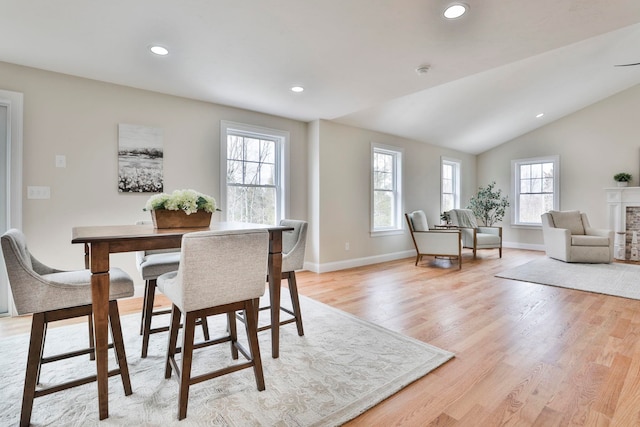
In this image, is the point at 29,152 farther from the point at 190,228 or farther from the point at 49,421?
the point at 49,421

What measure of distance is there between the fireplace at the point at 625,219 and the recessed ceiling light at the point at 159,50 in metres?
7.59

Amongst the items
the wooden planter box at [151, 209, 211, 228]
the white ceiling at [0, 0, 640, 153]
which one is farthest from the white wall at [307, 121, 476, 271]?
the wooden planter box at [151, 209, 211, 228]

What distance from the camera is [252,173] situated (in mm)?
4266

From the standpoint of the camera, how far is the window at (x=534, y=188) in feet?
22.3

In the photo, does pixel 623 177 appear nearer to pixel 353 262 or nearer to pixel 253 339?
pixel 353 262

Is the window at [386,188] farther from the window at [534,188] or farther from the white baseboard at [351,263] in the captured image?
the window at [534,188]

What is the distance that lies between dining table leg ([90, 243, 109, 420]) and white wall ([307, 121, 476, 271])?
10.9 feet

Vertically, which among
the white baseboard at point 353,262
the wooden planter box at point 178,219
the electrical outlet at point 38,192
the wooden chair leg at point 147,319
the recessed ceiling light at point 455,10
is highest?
the recessed ceiling light at point 455,10

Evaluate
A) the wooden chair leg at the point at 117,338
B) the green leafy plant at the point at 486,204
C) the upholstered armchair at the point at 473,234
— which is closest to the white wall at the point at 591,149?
the green leafy plant at the point at 486,204

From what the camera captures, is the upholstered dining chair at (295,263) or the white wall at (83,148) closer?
the upholstered dining chair at (295,263)

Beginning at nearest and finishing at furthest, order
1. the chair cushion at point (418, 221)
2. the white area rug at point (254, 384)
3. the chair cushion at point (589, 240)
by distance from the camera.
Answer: the white area rug at point (254, 384), the chair cushion at point (589, 240), the chair cushion at point (418, 221)

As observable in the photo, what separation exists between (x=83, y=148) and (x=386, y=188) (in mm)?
4425

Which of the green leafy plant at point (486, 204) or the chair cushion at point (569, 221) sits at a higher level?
the green leafy plant at point (486, 204)

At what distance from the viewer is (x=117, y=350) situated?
5.21 ft
